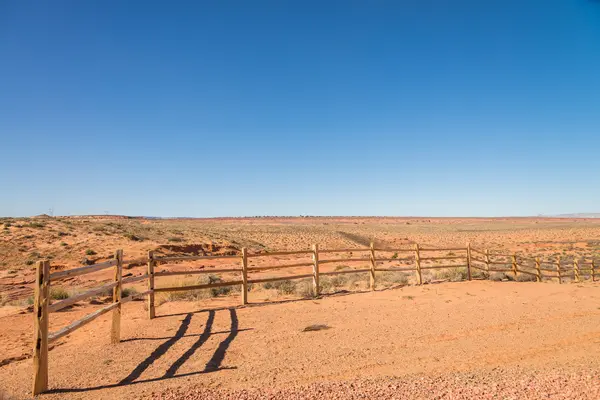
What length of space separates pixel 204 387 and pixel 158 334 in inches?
149

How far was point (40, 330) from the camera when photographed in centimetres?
→ 567

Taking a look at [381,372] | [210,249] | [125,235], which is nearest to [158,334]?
[381,372]

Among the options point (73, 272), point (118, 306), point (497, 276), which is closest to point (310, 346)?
point (118, 306)

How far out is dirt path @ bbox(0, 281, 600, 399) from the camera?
589 centimetres

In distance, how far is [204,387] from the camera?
5.43 metres

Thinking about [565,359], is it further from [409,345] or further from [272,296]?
[272,296]

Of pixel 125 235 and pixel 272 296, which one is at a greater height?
pixel 125 235

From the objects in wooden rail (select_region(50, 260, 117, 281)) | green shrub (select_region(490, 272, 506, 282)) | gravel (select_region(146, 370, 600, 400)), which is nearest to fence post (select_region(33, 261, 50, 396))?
wooden rail (select_region(50, 260, 117, 281))

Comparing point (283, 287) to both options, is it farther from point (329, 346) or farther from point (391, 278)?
point (329, 346)

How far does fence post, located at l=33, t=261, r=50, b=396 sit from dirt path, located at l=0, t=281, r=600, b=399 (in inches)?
9.9

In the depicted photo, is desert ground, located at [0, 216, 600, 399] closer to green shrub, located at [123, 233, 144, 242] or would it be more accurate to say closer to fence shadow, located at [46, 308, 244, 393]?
fence shadow, located at [46, 308, 244, 393]

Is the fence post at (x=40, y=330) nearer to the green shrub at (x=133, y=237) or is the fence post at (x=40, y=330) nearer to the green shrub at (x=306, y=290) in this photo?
the green shrub at (x=306, y=290)

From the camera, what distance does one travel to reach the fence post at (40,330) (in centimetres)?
541

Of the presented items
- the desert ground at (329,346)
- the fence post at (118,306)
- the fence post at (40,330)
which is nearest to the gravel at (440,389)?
the desert ground at (329,346)
